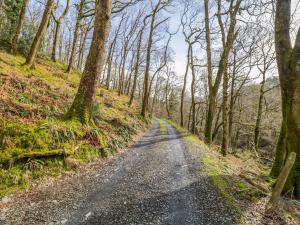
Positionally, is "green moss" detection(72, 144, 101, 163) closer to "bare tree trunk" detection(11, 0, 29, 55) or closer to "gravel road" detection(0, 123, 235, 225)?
"gravel road" detection(0, 123, 235, 225)

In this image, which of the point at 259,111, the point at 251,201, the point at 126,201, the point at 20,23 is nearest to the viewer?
the point at 126,201

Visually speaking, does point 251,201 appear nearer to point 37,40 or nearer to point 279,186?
point 279,186

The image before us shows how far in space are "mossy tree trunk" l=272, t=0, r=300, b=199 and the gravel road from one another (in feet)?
7.95

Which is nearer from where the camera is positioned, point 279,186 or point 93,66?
point 279,186

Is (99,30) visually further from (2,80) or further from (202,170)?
(202,170)

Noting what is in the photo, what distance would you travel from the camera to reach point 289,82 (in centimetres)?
577

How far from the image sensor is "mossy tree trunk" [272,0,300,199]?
221 inches

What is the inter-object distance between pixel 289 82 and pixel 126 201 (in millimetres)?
5196

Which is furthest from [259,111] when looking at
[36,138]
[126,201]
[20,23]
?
[20,23]

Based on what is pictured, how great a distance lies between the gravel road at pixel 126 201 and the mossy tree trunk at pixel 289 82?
2.42 m

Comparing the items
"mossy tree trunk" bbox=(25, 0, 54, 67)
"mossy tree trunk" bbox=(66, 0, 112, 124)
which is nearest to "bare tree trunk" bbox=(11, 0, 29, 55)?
"mossy tree trunk" bbox=(25, 0, 54, 67)

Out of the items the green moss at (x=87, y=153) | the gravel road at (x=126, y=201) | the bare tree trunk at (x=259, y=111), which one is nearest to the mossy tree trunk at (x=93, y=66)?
the green moss at (x=87, y=153)

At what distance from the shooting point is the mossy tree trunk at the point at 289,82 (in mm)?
5609

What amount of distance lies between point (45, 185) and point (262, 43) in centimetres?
1847
